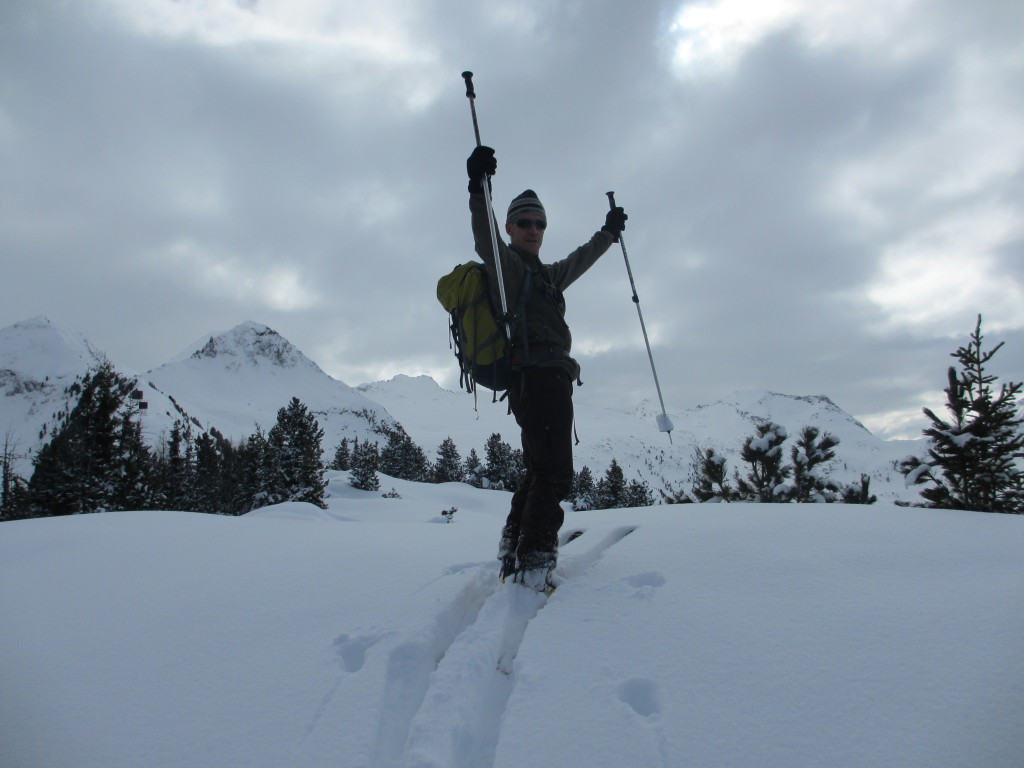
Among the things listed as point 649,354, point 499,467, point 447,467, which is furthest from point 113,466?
point 447,467

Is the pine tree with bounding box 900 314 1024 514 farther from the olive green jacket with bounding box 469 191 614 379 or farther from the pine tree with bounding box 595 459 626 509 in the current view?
the pine tree with bounding box 595 459 626 509

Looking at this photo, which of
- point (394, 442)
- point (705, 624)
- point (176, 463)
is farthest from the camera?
point (394, 442)

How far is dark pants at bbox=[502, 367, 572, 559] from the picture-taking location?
3.48 metres

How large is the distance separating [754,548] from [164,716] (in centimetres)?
348

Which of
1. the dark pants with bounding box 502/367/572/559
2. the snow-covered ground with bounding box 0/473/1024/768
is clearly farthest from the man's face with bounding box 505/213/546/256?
the snow-covered ground with bounding box 0/473/1024/768

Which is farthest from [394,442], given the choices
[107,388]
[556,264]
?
[556,264]

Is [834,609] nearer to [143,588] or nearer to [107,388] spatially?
[143,588]

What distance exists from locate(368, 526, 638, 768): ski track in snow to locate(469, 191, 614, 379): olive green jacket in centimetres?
162

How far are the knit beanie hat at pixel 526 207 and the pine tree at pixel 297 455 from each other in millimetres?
27313

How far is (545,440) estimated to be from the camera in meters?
3.57

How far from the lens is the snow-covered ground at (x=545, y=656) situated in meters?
1.82

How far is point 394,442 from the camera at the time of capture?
6644 cm

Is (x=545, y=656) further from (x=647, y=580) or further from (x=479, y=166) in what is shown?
(x=479, y=166)

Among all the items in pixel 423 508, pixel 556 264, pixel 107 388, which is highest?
pixel 107 388
